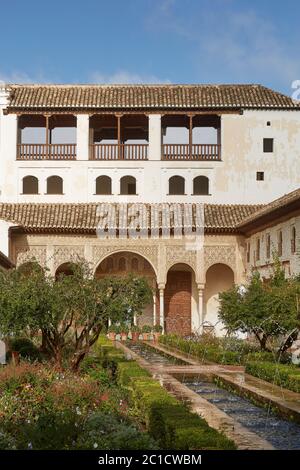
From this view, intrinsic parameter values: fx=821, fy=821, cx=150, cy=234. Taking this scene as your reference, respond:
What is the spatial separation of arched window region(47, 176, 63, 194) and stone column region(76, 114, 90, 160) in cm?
145

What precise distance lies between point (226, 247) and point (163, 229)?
3032 millimetres

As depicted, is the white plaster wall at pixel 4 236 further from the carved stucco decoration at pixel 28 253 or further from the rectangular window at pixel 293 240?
the rectangular window at pixel 293 240

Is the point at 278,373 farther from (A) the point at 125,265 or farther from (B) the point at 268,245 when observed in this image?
(A) the point at 125,265

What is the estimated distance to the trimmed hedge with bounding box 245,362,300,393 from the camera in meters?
16.0

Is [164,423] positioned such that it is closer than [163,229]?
Yes

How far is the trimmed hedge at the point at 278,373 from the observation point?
16.0m

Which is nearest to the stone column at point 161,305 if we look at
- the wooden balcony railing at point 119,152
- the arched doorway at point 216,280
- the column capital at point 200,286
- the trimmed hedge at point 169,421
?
the column capital at point 200,286

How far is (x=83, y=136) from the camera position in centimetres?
3925

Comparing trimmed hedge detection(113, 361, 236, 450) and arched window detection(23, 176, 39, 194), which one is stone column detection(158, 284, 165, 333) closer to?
arched window detection(23, 176, 39, 194)

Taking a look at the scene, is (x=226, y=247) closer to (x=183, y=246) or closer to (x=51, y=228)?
(x=183, y=246)

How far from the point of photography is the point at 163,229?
1479 inches

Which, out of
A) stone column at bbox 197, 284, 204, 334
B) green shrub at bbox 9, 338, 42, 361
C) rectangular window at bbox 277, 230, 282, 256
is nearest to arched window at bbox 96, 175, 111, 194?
stone column at bbox 197, 284, 204, 334
